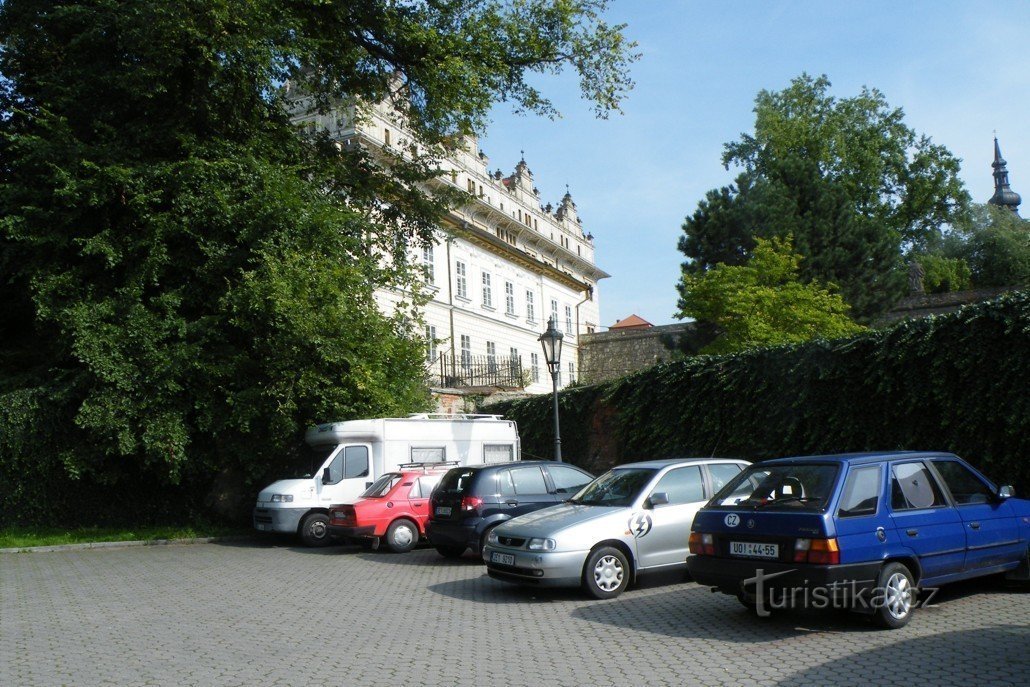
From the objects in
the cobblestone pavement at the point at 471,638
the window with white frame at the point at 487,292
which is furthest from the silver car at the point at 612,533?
the window with white frame at the point at 487,292

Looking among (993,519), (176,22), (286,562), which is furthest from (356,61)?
(993,519)

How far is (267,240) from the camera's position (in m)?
20.4

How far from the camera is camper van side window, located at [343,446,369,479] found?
64.4 feet

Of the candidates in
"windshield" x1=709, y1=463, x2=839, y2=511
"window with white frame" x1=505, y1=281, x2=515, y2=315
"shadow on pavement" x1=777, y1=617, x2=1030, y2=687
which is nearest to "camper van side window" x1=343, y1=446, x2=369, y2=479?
"windshield" x1=709, y1=463, x2=839, y2=511

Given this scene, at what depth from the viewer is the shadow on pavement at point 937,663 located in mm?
6395

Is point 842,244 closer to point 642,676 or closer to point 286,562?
point 286,562

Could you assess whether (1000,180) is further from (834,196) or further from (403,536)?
(403,536)

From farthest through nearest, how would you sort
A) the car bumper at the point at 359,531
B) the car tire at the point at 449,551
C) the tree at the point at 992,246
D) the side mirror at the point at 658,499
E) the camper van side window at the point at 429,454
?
the tree at the point at 992,246 < the camper van side window at the point at 429,454 < the car bumper at the point at 359,531 < the car tire at the point at 449,551 < the side mirror at the point at 658,499

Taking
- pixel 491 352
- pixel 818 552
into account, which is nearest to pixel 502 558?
pixel 818 552

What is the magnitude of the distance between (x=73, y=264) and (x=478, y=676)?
1799 centimetres

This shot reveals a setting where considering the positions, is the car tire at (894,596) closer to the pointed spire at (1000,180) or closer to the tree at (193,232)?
the tree at (193,232)

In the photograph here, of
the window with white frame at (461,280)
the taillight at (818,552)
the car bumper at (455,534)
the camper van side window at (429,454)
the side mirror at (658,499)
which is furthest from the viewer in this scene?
the window with white frame at (461,280)

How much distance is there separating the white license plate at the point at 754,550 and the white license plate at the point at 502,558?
10.4 feet

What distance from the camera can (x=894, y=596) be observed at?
8.05 meters
